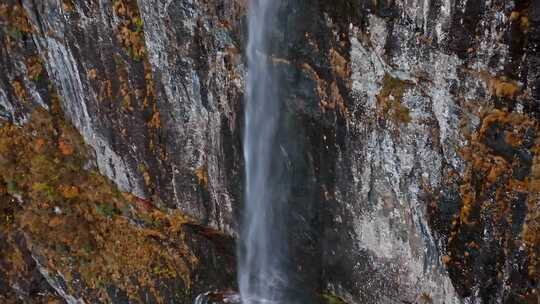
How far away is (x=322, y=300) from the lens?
7359 mm

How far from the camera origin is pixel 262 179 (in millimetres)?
7176

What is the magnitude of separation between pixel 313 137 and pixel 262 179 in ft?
3.93

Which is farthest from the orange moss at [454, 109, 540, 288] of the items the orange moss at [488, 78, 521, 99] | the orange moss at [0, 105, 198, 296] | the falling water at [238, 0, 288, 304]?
the orange moss at [0, 105, 198, 296]

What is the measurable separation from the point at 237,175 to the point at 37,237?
16.3 ft

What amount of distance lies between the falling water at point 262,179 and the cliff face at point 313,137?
0.15 metres

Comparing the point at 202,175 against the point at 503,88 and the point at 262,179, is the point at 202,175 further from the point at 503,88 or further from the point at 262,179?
the point at 503,88

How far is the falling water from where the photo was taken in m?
6.16

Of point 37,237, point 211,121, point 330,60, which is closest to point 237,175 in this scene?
point 211,121

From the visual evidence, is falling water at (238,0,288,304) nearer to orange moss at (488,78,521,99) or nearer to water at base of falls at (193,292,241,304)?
water at base of falls at (193,292,241,304)

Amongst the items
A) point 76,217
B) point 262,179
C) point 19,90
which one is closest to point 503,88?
point 262,179

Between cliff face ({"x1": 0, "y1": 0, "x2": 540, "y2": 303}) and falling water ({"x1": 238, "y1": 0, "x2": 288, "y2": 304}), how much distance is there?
151 millimetres

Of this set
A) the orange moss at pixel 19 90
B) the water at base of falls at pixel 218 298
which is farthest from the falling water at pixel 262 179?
the orange moss at pixel 19 90

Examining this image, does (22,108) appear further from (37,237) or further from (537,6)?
(537,6)

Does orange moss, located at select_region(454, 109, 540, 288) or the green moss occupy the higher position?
orange moss, located at select_region(454, 109, 540, 288)
